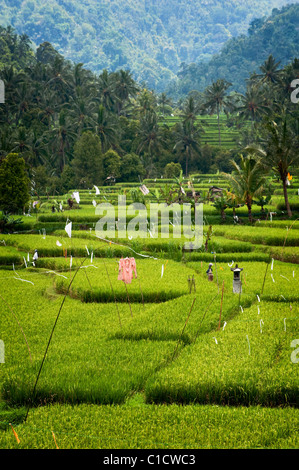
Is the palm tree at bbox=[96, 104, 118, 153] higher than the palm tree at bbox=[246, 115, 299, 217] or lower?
higher

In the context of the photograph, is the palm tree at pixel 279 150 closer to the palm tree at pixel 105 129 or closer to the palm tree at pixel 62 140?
the palm tree at pixel 62 140

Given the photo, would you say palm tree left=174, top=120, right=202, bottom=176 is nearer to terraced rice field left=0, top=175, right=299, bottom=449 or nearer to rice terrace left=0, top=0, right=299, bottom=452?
rice terrace left=0, top=0, right=299, bottom=452

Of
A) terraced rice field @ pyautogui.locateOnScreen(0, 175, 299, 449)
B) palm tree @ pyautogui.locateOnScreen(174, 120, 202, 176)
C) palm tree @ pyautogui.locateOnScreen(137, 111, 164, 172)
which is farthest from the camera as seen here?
palm tree @ pyautogui.locateOnScreen(137, 111, 164, 172)

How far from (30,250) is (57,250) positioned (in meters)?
0.86

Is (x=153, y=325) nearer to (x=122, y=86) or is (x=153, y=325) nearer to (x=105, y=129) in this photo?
(x=105, y=129)

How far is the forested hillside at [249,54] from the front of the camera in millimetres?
96562

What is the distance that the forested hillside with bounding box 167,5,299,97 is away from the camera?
96562 millimetres

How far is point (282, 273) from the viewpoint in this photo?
33.6 feet

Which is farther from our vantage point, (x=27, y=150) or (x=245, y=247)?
(x=27, y=150)

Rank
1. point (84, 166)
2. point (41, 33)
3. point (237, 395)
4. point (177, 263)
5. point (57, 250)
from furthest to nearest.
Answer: point (41, 33), point (84, 166), point (57, 250), point (177, 263), point (237, 395)

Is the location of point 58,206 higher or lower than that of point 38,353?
higher

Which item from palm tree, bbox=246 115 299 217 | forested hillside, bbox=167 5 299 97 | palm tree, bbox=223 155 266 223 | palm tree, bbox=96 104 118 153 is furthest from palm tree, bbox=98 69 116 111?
forested hillside, bbox=167 5 299 97
